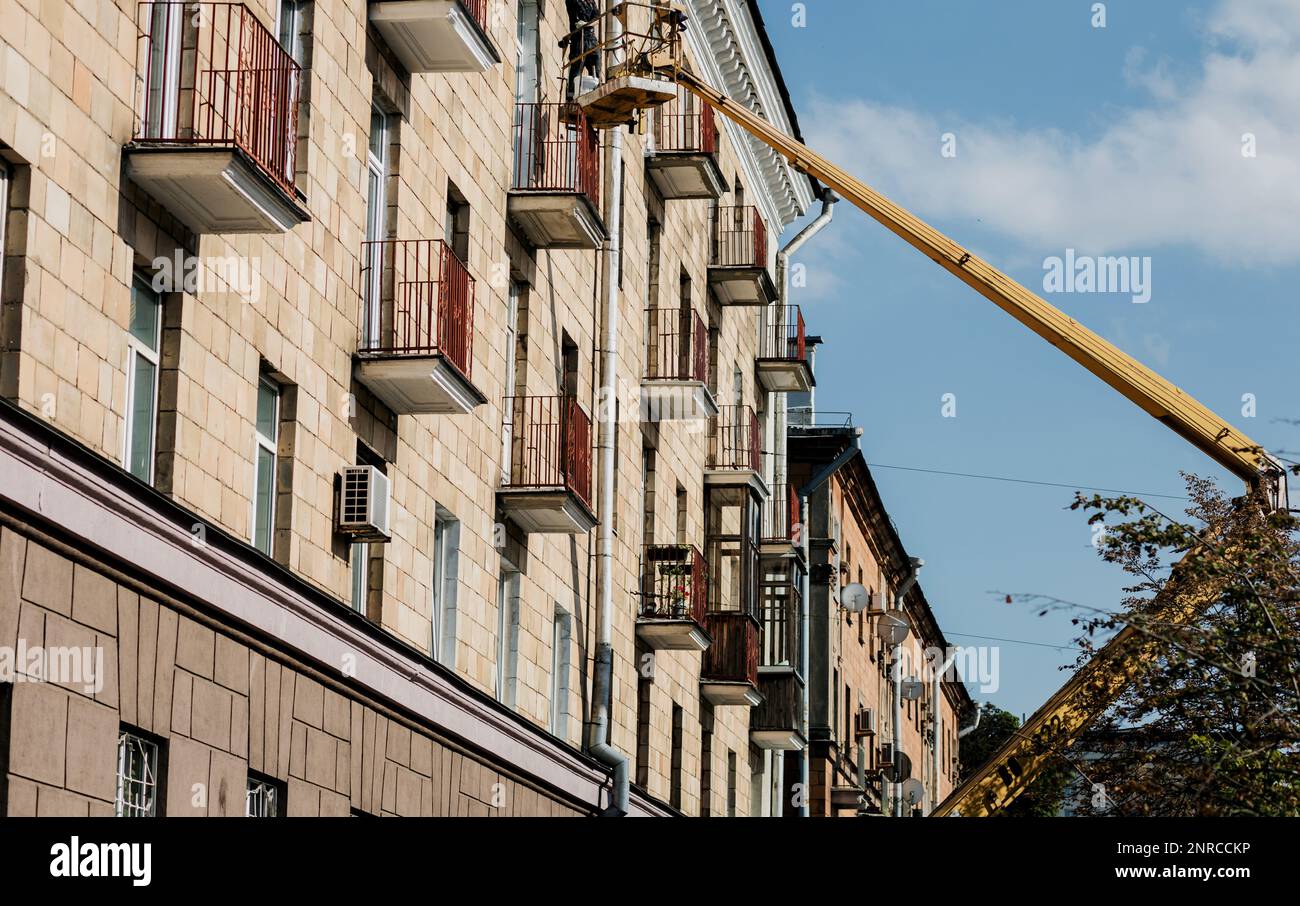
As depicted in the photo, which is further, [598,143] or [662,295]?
[662,295]

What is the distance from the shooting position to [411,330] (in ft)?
62.6

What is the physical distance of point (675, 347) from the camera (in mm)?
31188

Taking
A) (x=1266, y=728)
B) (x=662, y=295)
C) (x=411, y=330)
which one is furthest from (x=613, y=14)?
(x=1266, y=728)

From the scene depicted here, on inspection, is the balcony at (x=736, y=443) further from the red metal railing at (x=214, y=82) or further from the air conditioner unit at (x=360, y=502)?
the red metal railing at (x=214, y=82)

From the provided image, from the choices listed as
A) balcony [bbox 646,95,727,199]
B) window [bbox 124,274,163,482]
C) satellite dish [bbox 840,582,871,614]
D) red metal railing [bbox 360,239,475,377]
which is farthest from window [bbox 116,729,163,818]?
satellite dish [bbox 840,582,871,614]

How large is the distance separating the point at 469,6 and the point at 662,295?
11083 mm

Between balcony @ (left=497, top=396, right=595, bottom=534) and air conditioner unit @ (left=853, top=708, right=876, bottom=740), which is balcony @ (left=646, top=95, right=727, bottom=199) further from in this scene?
air conditioner unit @ (left=853, top=708, right=876, bottom=740)

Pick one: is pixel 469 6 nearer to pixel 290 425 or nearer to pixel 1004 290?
pixel 290 425

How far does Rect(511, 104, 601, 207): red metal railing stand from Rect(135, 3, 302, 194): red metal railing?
24.9 ft

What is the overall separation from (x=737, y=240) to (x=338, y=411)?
62.0ft

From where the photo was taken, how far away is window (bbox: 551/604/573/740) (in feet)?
81.8
